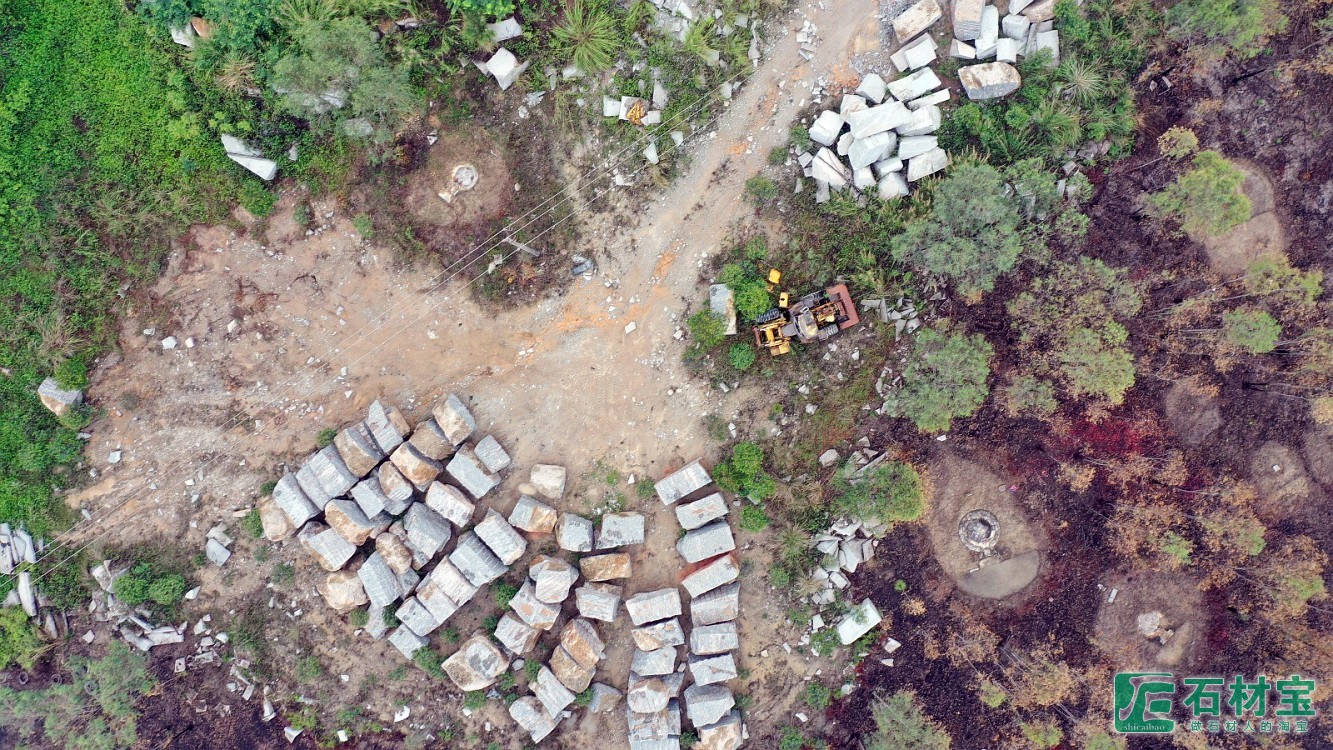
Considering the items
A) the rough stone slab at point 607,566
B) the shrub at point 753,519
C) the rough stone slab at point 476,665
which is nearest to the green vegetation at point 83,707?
the rough stone slab at point 476,665

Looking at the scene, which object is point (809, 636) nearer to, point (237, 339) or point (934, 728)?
point (934, 728)

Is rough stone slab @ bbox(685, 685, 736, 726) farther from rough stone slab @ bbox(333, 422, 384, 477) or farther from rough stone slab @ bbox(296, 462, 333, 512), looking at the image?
rough stone slab @ bbox(296, 462, 333, 512)

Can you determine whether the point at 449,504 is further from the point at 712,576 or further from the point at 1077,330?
the point at 1077,330

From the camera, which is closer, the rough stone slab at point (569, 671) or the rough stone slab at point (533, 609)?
the rough stone slab at point (533, 609)

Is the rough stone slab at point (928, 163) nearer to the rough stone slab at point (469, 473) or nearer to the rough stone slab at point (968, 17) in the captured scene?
the rough stone slab at point (968, 17)

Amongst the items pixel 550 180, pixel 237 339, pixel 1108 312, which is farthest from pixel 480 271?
pixel 1108 312
